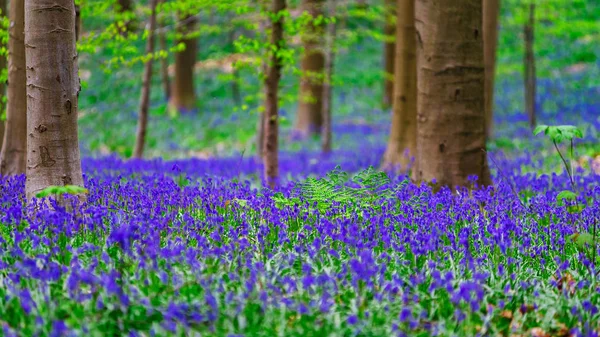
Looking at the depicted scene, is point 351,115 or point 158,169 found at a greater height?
point 351,115

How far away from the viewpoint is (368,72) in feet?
104

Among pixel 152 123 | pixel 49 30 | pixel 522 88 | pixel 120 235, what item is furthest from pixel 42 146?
pixel 522 88

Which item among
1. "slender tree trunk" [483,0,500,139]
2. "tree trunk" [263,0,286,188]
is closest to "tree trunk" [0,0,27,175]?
"tree trunk" [263,0,286,188]

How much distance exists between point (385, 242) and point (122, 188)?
2.78 m

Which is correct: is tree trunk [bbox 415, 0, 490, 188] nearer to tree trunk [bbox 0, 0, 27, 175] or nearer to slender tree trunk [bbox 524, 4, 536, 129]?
tree trunk [bbox 0, 0, 27, 175]

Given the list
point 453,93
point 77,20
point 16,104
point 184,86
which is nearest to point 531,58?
point 184,86

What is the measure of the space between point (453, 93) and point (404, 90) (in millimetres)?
4054

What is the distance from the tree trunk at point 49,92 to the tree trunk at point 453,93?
4032 millimetres

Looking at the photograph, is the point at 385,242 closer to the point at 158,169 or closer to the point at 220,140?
the point at 158,169

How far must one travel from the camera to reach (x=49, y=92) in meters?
5.23

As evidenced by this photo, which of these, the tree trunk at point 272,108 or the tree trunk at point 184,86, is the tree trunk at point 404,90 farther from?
the tree trunk at point 184,86

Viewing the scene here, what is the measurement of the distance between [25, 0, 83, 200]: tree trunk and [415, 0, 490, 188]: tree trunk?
4.03 metres

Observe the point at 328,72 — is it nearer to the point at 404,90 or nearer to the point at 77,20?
the point at 404,90

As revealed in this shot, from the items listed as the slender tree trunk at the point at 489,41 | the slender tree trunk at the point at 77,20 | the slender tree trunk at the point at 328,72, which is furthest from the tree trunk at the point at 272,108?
the slender tree trunk at the point at 489,41
